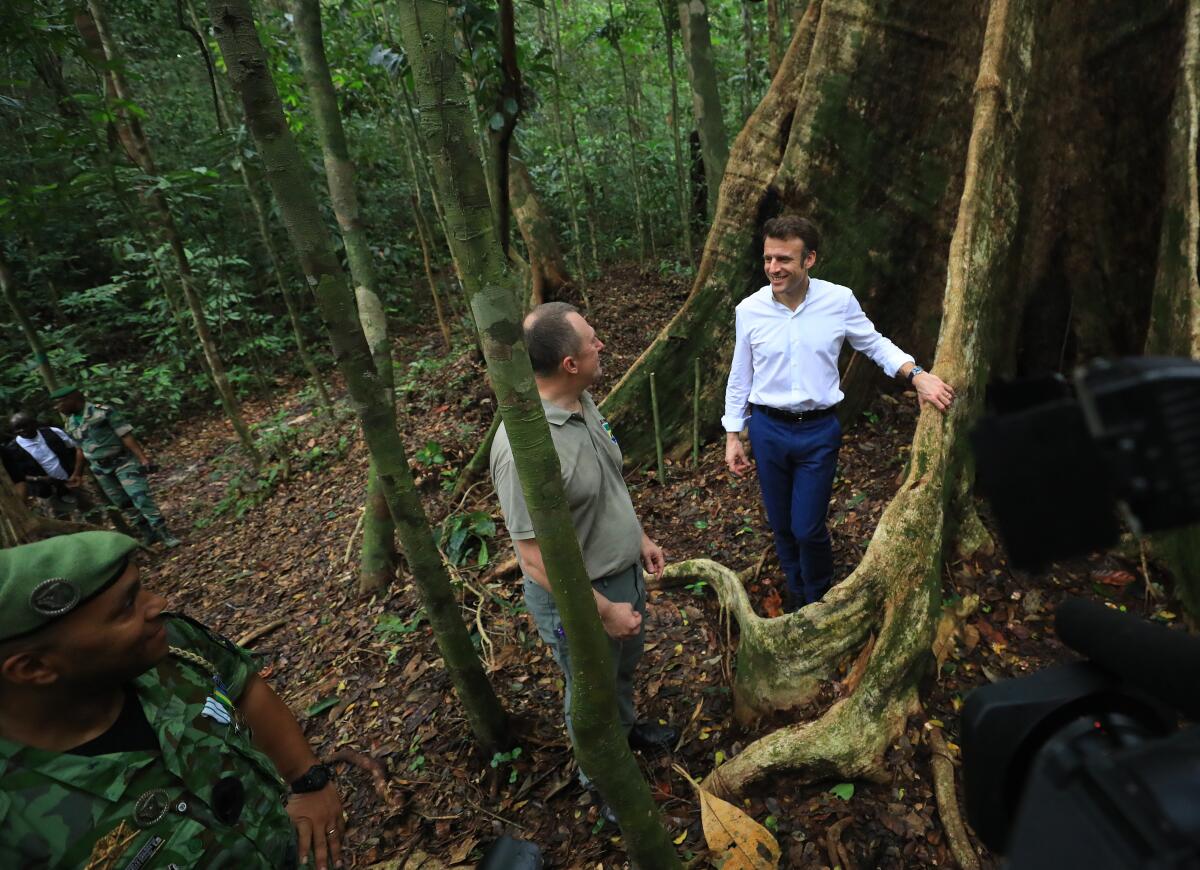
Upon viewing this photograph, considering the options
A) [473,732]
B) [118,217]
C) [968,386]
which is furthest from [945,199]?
[118,217]

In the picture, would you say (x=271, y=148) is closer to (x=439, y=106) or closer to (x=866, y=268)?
(x=439, y=106)

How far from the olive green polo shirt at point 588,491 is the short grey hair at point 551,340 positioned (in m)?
0.15

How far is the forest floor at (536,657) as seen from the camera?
8.29 feet

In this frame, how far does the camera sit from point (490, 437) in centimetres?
598

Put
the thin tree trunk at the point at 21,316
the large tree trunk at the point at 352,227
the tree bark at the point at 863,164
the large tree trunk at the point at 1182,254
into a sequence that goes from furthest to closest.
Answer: the thin tree trunk at the point at 21,316
the tree bark at the point at 863,164
the large tree trunk at the point at 352,227
the large tree trunk at the point at 1182,254

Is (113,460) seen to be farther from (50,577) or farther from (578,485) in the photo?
(578,485)

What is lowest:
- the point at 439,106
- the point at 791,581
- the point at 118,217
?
the point at 791,581

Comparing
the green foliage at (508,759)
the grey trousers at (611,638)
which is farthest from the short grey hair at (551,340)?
the green foliage at (508,759)

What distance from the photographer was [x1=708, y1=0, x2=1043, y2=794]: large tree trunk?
98.6 inches

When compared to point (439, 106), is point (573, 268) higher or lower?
lower

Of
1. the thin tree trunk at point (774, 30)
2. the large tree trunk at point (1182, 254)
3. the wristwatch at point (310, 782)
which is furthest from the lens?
the thin tree trunk at point (774, 30)

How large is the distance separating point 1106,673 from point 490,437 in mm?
5457

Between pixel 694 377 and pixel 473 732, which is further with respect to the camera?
pixel 694 377

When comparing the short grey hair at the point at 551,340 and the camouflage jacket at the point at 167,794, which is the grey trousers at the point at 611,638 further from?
the camouflage jacket at the point at 167,794
